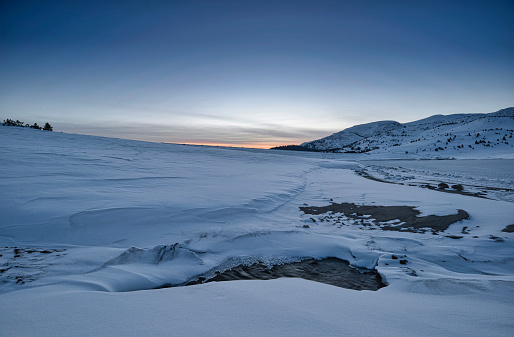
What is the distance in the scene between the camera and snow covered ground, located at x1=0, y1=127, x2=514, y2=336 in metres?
1.44

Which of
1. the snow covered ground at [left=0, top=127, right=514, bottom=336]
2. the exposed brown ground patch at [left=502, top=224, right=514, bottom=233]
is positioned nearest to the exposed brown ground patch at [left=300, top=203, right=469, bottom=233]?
the snow covered ground at [left=0, top=127, right=514, bottom=336]

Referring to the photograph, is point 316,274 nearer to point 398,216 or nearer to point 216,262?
point 216,262

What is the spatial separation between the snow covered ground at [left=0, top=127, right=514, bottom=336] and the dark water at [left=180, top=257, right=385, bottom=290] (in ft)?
0.40

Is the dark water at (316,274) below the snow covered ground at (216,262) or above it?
below

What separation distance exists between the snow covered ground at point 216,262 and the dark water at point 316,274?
0.40 ft

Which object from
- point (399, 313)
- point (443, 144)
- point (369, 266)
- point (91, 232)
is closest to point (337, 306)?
point (399, 313)

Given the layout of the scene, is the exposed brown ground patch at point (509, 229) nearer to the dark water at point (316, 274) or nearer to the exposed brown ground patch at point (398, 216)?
the exposed brown ground patch at point (398, 216)

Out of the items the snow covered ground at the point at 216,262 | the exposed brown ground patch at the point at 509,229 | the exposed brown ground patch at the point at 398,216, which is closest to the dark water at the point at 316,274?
the snow covered ground at the point at 216,262

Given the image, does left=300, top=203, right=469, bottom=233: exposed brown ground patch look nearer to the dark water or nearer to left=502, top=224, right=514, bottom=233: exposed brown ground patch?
left=502, top=224, right=514, bottom=233: exposed brown ground patch

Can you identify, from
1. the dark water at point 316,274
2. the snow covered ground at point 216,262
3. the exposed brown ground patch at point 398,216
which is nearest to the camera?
the snow covered ground at point 216,262

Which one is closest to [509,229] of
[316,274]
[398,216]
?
[398,216]

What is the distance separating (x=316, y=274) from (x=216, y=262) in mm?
1110

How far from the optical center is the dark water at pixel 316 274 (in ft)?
7.98

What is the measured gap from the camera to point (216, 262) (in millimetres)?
2746
